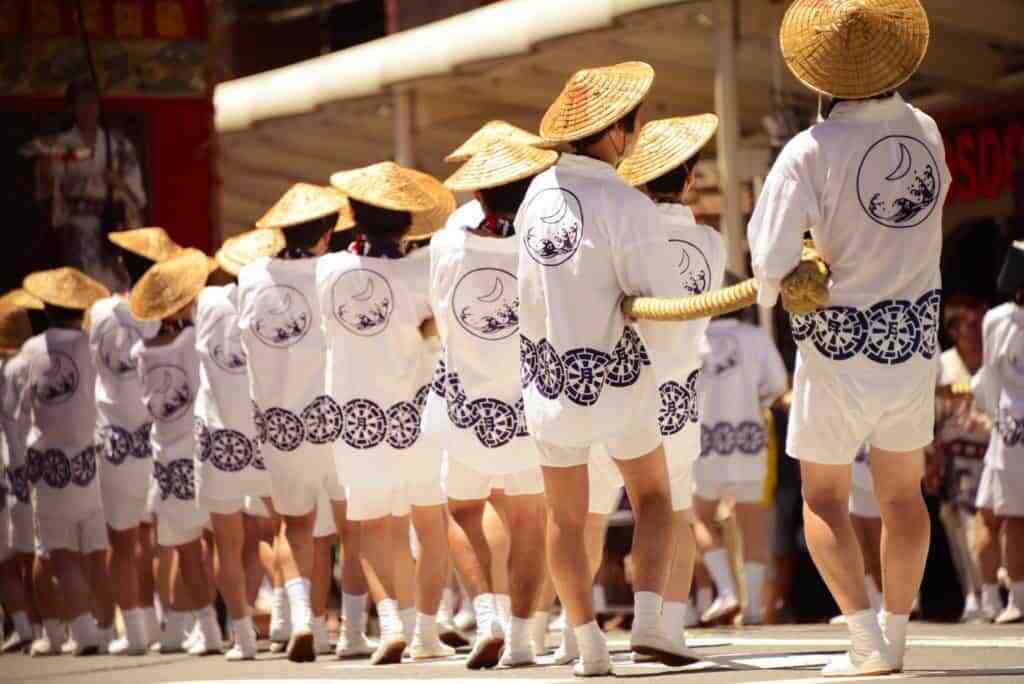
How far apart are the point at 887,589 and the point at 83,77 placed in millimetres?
10714

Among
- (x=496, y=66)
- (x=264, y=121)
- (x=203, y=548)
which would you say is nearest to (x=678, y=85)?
(x=496, y=66)

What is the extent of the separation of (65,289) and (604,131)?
5.76 meters

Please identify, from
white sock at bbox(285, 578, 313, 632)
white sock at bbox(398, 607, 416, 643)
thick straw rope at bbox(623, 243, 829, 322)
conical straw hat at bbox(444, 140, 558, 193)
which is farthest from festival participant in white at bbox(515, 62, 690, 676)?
white sock at bbox(285, 578, 313, 632)

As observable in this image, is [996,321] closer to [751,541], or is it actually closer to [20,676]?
[751,541]

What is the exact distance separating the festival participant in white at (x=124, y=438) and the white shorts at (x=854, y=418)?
18.9 ft

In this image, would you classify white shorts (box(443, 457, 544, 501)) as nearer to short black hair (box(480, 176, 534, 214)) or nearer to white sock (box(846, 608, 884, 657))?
short black hair (box(480, 176, 534, 214))

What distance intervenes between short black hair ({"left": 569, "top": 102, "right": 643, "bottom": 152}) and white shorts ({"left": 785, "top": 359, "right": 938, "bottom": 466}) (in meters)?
1.18

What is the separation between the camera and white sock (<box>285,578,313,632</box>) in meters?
10.4

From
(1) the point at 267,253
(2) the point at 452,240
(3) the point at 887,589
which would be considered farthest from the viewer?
(1) the point at 267,253

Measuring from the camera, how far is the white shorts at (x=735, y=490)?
42.8 feet

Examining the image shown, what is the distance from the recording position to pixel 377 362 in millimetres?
10016

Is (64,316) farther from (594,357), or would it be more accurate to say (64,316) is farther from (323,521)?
(594,357)

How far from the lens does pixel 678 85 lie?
17578 mm

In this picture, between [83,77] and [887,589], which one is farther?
[83,77]
